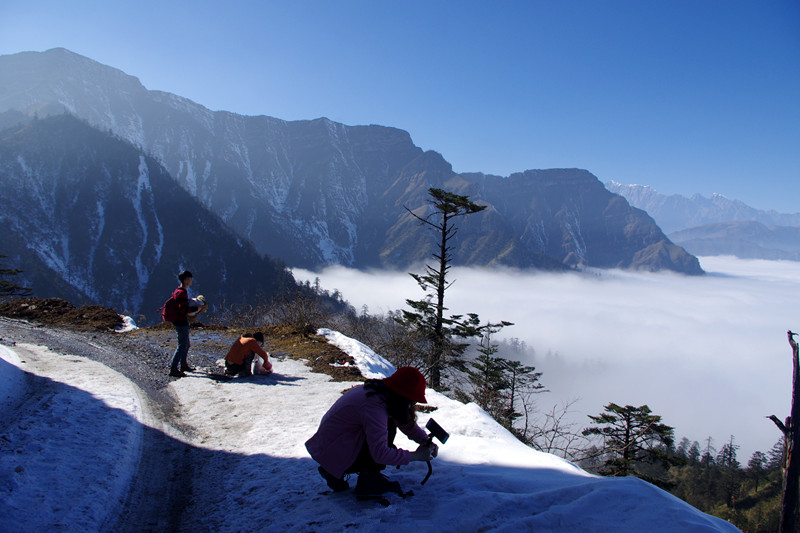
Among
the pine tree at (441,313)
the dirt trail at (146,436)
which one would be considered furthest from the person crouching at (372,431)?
the pine tree at (441,313)

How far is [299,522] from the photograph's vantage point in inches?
147

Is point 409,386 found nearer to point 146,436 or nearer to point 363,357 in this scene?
point 146,436

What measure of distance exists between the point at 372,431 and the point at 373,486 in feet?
2.31

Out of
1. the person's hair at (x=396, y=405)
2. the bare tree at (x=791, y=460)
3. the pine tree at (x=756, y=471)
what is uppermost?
the person's hair at (x=396, y=405)

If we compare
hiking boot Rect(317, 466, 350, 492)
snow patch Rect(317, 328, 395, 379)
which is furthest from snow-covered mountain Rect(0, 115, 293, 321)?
hiking boot Rect(317, 466, 350, 492)

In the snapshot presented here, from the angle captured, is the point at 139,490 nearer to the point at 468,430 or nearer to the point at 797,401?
the point at 468,430

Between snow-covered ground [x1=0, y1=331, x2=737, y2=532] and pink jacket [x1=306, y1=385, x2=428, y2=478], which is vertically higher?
pink jacket [x1=306, y1=385, x2=428, y2=478]

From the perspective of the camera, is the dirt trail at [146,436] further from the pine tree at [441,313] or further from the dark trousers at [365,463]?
the pine tree at [441,313]

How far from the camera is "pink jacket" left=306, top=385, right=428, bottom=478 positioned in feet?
12.1

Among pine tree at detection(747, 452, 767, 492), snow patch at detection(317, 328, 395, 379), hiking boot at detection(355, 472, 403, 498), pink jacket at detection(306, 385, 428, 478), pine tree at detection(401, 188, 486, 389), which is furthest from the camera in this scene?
pine tree at detection(747, 452, 767, 492)

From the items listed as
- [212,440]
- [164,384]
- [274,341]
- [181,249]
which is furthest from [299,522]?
[181,249]

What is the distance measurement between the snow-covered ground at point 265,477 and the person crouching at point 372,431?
1.12ft

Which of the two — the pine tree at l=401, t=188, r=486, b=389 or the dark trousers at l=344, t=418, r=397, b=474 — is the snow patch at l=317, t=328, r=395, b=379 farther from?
the dark trousers at l=344, t=418, r=397, b=474

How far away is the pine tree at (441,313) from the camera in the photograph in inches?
A: 766
